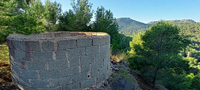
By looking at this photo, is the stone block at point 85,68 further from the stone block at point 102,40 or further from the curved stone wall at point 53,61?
the stone block at point 102,40

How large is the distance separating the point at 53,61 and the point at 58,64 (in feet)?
0.53

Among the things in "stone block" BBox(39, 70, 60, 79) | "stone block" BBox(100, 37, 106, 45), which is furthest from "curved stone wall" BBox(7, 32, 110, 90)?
"stone block" BBox(100, 37, 106, 45)

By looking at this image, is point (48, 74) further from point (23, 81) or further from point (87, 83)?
point (87, 83)

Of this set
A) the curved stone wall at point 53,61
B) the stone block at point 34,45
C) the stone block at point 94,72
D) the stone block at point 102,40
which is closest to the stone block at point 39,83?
the curved stone wall at point 53,61

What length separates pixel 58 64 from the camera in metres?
3.14

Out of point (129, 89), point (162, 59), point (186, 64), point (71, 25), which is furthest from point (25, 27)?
point (186, 64)

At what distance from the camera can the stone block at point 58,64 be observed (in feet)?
10.1

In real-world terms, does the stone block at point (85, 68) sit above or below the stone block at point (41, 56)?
below

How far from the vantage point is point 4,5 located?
3.50 m

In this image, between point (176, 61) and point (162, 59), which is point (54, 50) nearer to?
point (162, 59)

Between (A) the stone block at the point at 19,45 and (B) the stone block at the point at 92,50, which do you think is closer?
(A) the stone block at the point at 19,45

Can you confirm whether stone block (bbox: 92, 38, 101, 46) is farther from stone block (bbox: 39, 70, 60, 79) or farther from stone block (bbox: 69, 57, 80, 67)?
stone block (bbox: 39, 70, 60, 79)

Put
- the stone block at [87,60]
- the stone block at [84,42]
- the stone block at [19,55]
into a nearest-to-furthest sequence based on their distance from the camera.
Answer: the stone block at [19,55]
the stone block at [84,42]
the stone block at [87,60]

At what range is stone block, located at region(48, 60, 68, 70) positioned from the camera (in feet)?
10.1
